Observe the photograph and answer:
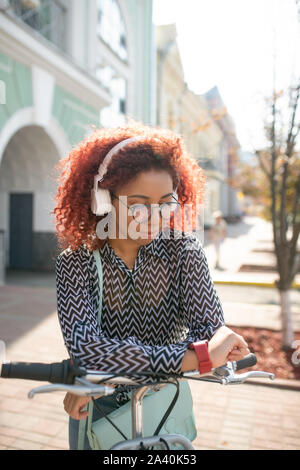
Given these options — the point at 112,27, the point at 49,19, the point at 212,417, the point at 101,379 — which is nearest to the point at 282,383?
the point at 212,417

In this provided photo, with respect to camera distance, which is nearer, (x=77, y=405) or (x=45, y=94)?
(x=77, y=405)

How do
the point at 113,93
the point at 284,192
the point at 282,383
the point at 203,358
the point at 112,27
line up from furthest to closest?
the point at 113,93 < the point at 112,27 < the point at 284,192 < the point at 282,383 < the point at 203,358

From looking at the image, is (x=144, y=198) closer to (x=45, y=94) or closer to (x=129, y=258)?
(x=129, y=258)

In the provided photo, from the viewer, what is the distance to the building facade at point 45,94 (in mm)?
7844

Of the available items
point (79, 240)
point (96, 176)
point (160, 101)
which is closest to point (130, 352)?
point (79, 240)

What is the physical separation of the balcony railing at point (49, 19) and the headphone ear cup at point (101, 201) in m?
8.77

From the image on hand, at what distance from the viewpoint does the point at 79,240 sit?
1.39 meters

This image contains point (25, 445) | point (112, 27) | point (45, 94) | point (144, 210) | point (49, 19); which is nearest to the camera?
point (144, 210)

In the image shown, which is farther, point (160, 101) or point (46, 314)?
point (160, 101)

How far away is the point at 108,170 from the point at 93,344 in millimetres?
542

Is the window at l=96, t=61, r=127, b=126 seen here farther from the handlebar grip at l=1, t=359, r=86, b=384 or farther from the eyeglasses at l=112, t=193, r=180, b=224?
the handlebar grip at l=1, t=359, r=86, b=384

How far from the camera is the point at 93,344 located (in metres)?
1.15
